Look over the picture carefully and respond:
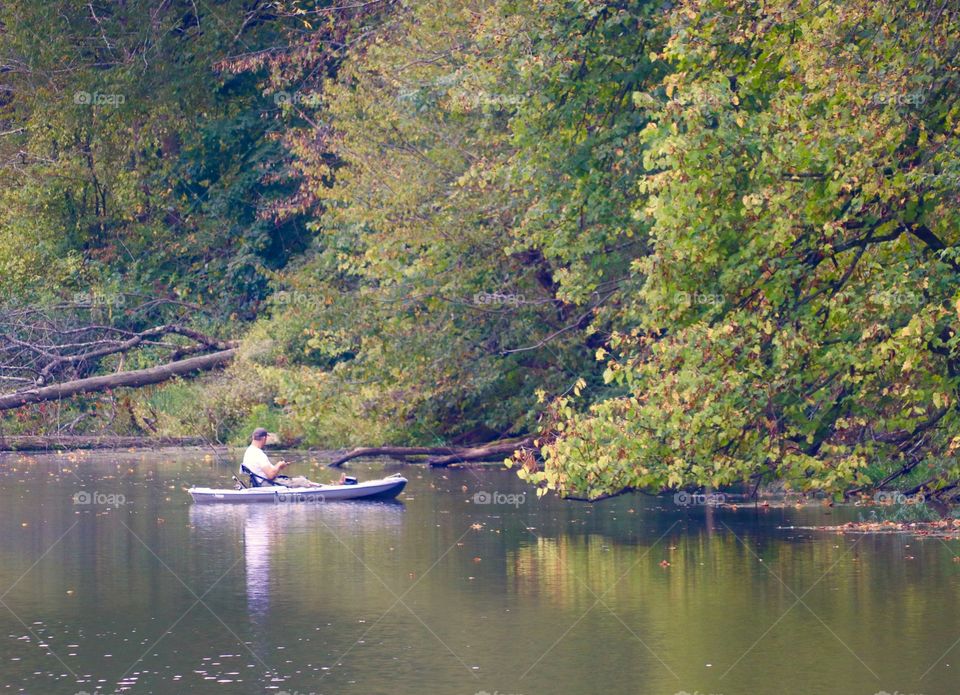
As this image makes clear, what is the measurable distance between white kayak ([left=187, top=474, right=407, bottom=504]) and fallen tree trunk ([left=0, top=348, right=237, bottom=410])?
1100 centimetres

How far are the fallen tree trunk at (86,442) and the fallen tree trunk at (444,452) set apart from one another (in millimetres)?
6094

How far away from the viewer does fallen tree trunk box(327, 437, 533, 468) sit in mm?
29016

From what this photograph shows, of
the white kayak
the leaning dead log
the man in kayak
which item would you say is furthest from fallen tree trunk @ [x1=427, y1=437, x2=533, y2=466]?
the man in kayak

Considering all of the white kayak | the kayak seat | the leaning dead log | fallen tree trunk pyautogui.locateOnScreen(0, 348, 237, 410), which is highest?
fallen tree trunk pyautogui.locateOnScreen(0, 348, 237, 410)

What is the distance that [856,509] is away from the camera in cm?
2153

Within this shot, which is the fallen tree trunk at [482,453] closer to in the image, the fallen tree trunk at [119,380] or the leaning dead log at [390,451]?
the leaning dead log at [390,451]

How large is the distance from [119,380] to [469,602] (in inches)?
879

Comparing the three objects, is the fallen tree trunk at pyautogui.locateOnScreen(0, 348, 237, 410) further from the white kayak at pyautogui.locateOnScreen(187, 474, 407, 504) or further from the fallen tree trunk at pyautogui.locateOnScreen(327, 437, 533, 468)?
the white kayak at pyautogui.locateOnScreen(187, 474, 407, 504)

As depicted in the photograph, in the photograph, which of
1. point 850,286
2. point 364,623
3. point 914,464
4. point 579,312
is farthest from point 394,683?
point 579,312

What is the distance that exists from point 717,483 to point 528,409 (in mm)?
10397

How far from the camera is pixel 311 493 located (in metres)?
24.3

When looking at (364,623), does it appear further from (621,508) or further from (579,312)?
(579,312)

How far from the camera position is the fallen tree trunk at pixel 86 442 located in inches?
1371

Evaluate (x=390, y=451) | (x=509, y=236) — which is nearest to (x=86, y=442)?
(x=390, y=451)
